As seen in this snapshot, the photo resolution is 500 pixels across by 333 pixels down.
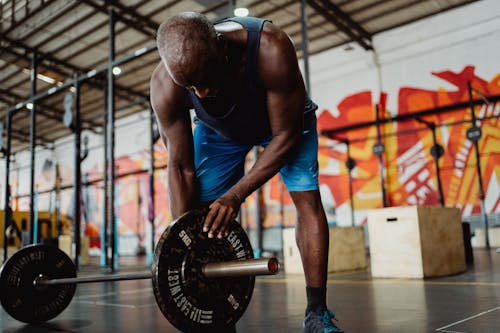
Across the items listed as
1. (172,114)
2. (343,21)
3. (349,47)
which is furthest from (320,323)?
(349,47)

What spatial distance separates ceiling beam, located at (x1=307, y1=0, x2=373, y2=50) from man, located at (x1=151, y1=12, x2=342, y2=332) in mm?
6919

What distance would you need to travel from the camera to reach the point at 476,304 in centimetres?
189

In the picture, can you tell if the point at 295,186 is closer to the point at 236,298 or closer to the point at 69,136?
the point at 236,298

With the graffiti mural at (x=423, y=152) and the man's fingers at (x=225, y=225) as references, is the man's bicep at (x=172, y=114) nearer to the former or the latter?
the man's fingers at (x=225, y=225)

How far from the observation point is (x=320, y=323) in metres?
1.33

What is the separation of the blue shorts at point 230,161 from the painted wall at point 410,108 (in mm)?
5488

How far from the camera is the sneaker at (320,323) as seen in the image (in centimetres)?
132

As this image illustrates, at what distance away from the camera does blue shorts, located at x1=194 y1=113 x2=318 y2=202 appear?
4.78 ft

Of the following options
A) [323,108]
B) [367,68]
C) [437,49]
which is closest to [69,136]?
[323,108]

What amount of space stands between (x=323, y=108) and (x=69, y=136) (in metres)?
9.53

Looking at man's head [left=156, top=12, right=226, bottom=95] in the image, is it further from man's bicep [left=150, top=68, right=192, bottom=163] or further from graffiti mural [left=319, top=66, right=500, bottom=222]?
graffiti mural [left=319, top=66, right=500, bottom=222]

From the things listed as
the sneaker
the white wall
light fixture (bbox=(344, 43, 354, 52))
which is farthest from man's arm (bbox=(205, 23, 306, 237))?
light fixture (bbox=(344, 43, 354, 52))

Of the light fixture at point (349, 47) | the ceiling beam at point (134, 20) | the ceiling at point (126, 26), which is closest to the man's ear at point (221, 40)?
the ceiling at point (126, 26)

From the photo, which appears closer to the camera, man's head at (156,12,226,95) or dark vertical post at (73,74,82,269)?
man's head at (156,12,226,95)
